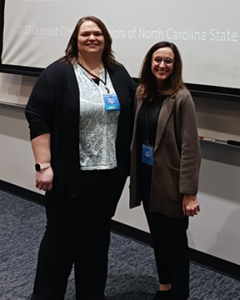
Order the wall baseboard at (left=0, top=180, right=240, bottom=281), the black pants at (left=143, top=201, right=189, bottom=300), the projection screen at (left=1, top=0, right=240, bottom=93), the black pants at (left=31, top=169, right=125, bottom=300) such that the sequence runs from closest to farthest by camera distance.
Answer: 1. the black pants at (left=31, top=169, right=125, bottom=300)
2. the black pants at (left=143, top=201, right=189, bottom=300)
3. the projection screen at (left=1, top=0, right=240, bottom=93)
4. the wall baseboard at (left=0, top=180, right=240, bottom=281)

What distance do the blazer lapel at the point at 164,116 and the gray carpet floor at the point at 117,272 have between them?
0.99 m

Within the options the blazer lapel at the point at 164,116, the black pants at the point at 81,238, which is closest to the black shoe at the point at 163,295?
the black pants at the point at 81,238

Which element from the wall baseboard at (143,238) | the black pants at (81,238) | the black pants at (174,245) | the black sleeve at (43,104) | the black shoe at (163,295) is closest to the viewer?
the black sleeve at (43,104)

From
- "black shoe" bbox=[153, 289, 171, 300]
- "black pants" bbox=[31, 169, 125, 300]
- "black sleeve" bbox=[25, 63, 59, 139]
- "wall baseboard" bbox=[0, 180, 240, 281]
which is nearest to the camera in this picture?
"black sleeve" bbox=[25, 63, 59, 139]

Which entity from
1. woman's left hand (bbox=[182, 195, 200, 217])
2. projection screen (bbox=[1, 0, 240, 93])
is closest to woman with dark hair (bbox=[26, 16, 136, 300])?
woman's left hand (bbox=[182, 195, 200, 217])

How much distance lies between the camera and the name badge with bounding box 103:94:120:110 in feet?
6.06

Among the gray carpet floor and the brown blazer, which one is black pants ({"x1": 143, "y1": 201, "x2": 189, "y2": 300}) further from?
the gray carpet floor

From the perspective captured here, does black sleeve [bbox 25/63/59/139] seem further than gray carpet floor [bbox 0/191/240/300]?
No

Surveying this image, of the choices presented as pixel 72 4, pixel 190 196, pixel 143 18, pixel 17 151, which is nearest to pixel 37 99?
pixel 190 196

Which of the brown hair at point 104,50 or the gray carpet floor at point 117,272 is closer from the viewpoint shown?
the brown hair at point 104,50

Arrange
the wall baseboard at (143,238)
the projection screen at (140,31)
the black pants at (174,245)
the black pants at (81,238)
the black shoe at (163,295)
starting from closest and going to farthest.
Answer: the black pants at (81,238) < the black pants at (174,245) < the black shoe at (163,295) < the projection screen at (140,31) < the wall baseboard at (143,238)

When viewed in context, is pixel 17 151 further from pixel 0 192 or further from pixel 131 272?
pixel 131 272

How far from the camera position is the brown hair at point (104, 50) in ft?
6.05

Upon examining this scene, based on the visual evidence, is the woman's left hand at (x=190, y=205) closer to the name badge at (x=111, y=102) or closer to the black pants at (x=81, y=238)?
the black pants at (x=81, y=238)
